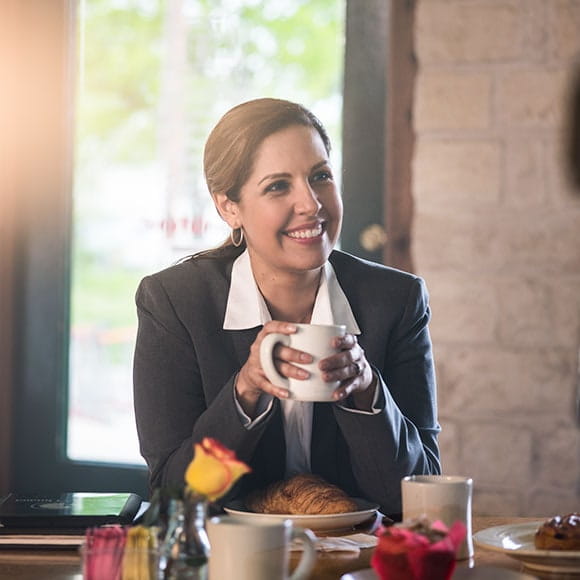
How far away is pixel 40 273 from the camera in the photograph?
287 centimetres

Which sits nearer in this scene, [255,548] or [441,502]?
[255,548]

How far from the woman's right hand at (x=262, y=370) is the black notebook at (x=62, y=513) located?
0.73ft

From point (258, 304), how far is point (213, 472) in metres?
0.84

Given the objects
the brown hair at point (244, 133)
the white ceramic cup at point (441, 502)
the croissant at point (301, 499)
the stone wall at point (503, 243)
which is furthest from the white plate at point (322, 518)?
the stone wall at point (503, 243)

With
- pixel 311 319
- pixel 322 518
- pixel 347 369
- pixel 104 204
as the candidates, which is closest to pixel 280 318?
pixel 311 319

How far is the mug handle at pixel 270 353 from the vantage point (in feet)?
4.20

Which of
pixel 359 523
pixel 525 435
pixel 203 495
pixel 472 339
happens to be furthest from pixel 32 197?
pixel 203 495

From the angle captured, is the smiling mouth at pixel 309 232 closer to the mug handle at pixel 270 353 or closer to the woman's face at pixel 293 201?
the woman's face at pixel 293 201

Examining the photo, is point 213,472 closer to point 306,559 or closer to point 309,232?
point 306,559

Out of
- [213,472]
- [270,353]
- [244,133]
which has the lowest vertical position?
[213,472]

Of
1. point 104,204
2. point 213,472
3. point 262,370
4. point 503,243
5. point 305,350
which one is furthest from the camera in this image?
point 104,204

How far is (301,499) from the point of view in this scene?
136 centimetres

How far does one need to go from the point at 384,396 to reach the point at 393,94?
3.53ft

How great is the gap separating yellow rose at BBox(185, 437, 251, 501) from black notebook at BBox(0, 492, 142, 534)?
0.41 meters
